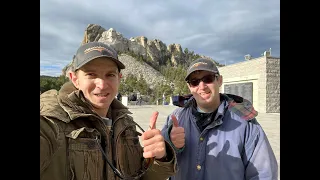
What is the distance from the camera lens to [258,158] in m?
1.89

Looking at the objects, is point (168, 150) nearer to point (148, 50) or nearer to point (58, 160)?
point (58, 160)

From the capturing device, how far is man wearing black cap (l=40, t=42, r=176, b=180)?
1.26 m

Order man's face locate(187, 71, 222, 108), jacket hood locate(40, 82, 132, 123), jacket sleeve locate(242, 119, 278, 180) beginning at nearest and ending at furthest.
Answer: jacket hood locate(40, 82, 132, 123)
jacket sleeve locate(242, 119, 278, 180)
man's face locate(187, 71, 222, 108)

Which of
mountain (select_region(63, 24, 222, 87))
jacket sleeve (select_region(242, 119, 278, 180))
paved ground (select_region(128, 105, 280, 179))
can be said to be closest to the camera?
jacket sleeve (select_region(242, 119, 278, 180))

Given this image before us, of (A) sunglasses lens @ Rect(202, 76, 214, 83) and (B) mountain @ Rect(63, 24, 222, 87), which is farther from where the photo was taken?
(B) mountain @ Rect(63, 24, 222, 87)

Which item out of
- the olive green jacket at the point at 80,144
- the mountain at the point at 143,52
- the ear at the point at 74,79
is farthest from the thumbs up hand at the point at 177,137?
the mountain at the point at 143,52

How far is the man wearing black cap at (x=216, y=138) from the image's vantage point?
6.32ft

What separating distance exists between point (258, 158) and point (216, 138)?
40 cm

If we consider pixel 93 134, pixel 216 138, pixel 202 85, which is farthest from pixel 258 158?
pixel 93 134

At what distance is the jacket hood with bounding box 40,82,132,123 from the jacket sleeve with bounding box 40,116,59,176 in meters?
0.06

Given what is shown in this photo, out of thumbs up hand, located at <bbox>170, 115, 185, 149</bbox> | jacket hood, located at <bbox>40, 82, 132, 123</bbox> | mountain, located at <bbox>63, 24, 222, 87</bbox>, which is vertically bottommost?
thumbs up hand, located at <bbox>170, 115, 185, 149</bbox>

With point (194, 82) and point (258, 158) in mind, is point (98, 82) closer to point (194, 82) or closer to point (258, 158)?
point (194, 82)

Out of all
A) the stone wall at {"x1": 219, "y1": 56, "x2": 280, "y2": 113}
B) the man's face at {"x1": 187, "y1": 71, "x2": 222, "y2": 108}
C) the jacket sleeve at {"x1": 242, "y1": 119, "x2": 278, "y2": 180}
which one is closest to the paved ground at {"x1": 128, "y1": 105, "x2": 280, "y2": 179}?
the jacket sleeve at {"x1": 242, "y1": 119, "x2": 278, "y2": 180}

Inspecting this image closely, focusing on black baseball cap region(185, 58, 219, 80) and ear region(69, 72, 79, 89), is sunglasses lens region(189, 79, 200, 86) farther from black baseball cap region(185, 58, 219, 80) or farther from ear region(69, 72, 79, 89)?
ear region(69, 72, 79, 89)
